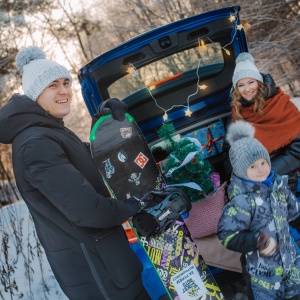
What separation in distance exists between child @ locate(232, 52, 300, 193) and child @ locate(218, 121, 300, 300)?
59cm

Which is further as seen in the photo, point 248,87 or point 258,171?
point 248,87

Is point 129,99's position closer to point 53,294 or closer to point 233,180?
point 233,180

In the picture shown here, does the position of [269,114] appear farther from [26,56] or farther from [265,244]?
[26,56]

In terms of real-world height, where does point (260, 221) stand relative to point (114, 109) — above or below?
below

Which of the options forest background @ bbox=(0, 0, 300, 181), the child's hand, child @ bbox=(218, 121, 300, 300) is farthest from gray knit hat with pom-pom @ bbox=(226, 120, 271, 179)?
forest background @ bbox=(0, 0, 300, 181)

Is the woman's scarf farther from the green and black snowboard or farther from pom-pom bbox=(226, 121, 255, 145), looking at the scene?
the green and black snowboard

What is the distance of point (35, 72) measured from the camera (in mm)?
1913

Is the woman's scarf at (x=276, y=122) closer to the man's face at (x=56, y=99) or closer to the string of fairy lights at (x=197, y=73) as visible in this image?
the string of fairy lights at (x=197, y=73)

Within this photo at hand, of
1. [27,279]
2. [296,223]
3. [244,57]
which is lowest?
[27,279]

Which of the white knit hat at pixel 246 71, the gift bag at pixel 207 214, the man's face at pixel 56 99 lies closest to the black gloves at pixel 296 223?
the gift bag at pixel 207 214

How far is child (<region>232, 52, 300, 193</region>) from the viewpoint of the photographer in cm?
272

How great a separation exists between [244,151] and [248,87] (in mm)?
925

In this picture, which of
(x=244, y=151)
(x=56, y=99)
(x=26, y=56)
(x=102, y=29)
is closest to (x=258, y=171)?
(x=244, y=151)

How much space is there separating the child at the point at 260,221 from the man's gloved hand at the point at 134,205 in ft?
1.82
